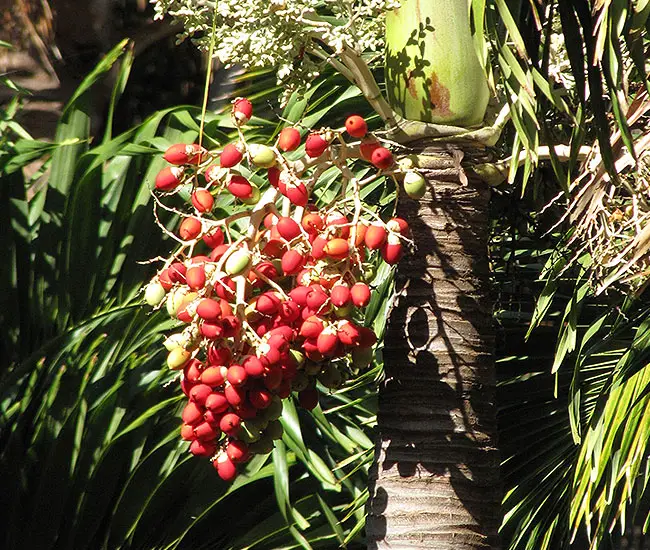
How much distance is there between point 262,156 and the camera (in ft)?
3.98

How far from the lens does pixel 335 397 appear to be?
244 cm

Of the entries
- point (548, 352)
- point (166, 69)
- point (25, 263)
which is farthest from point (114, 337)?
point (166, 69)

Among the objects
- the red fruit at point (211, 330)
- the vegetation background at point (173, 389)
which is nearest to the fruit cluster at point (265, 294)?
the red fruit at point (211, 330)

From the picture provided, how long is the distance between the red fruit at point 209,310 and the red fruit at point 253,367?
0.22ft

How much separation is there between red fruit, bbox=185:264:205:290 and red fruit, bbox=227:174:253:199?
13 cm

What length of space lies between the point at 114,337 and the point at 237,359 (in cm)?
138

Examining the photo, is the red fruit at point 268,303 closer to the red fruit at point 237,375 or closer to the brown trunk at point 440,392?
the red fruit at point 237,375

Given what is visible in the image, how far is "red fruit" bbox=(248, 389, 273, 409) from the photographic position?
1.14 meters

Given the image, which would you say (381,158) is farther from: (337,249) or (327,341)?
(327,341)

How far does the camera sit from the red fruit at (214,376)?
1124mm

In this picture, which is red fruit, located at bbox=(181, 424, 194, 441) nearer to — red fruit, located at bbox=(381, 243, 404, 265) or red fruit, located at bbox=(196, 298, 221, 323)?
red fruit, located at bbox=(196, 298, 221, 323)

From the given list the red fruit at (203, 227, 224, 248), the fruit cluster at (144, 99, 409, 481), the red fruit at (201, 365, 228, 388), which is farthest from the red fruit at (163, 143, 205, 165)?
the red fruit at (201, 365, 228, 388)

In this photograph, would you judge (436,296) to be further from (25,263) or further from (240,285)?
(25,263)

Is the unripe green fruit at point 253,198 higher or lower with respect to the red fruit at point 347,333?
higher
